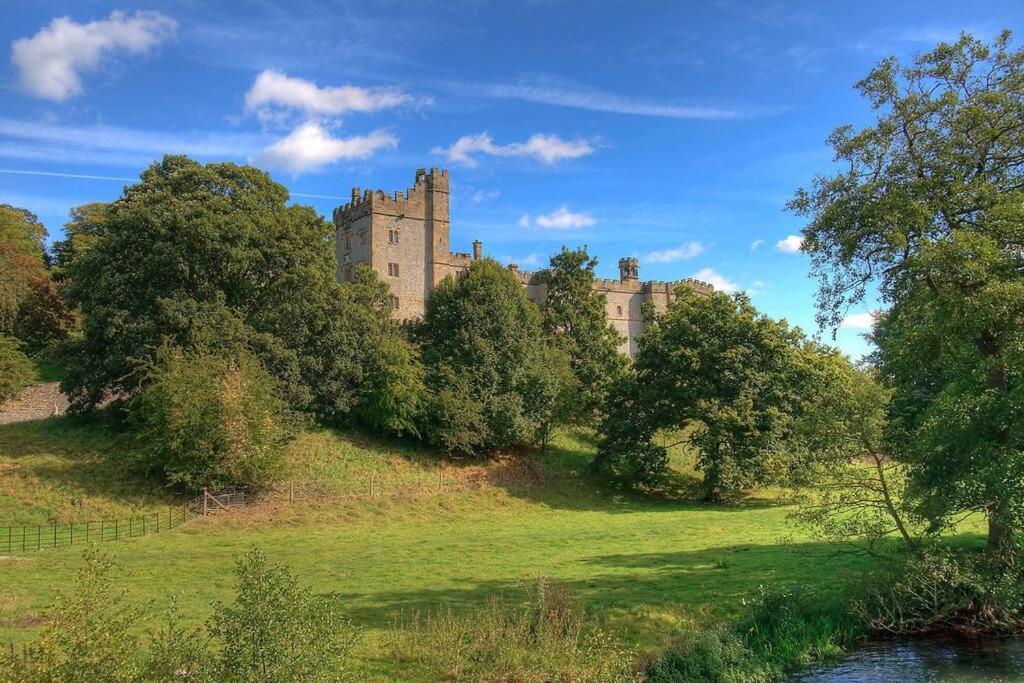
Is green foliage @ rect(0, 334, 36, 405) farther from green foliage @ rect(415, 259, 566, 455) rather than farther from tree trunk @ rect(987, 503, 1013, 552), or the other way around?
tree trunk @ rect(987, 503, 1013, 552)

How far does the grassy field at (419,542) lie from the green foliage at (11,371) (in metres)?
1.86

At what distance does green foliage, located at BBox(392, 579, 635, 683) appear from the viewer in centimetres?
Result: 1202

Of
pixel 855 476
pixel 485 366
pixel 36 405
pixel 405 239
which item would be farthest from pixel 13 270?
pixel 855 476

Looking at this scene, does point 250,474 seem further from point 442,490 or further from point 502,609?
point 502,609

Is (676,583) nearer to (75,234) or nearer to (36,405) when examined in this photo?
(36,405)

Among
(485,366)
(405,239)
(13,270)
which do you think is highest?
(405,239)

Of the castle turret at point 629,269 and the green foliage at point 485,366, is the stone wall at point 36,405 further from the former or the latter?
the castle turret at point 629,269

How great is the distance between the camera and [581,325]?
51.7 meters

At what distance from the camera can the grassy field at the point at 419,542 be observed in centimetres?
1609

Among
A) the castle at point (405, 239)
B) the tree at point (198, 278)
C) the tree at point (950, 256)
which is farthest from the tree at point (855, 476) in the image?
the castle at point (405, 239)

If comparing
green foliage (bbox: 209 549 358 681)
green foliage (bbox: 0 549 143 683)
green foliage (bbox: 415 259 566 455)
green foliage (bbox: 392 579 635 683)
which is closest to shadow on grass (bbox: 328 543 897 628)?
green foliage (bbox: 392 579 635 683)

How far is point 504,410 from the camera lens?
1614 inches

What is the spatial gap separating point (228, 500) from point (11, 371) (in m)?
14.7

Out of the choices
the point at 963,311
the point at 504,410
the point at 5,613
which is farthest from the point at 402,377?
the point at 963,311
